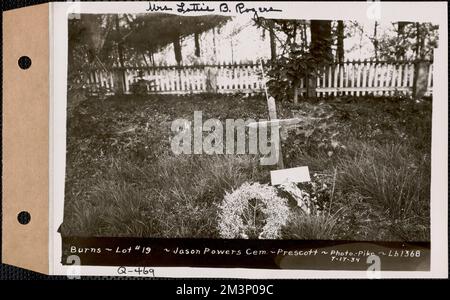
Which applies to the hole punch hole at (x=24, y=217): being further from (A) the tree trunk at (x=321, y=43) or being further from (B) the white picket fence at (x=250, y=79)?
(A) the tree trunk at (x=321, y=43)

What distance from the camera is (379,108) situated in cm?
104

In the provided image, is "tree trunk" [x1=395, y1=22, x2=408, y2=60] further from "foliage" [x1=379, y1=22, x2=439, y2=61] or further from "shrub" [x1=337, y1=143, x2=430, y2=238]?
"shrub" [x1=337, y1=143, x2=430, y2=238]

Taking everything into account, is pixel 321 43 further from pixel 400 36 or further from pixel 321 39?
pixel 400 36

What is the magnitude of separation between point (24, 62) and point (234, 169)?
50cm

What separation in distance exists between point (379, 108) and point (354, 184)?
6.7 inches

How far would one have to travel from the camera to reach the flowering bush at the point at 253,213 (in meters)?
1.03

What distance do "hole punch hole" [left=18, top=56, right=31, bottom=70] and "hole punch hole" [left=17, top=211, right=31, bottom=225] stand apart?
1.02 ft

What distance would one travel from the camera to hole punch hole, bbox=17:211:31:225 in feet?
3.43

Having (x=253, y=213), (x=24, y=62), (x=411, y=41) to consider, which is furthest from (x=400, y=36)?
(x=24, y=62)

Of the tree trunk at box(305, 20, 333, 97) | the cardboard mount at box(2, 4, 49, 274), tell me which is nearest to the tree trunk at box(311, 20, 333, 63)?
the tree trunk at box(305, 20, 333, 97)

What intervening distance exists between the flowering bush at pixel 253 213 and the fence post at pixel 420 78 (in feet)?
1.19

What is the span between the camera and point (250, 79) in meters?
1.02

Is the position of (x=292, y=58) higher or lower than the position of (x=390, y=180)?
higher
